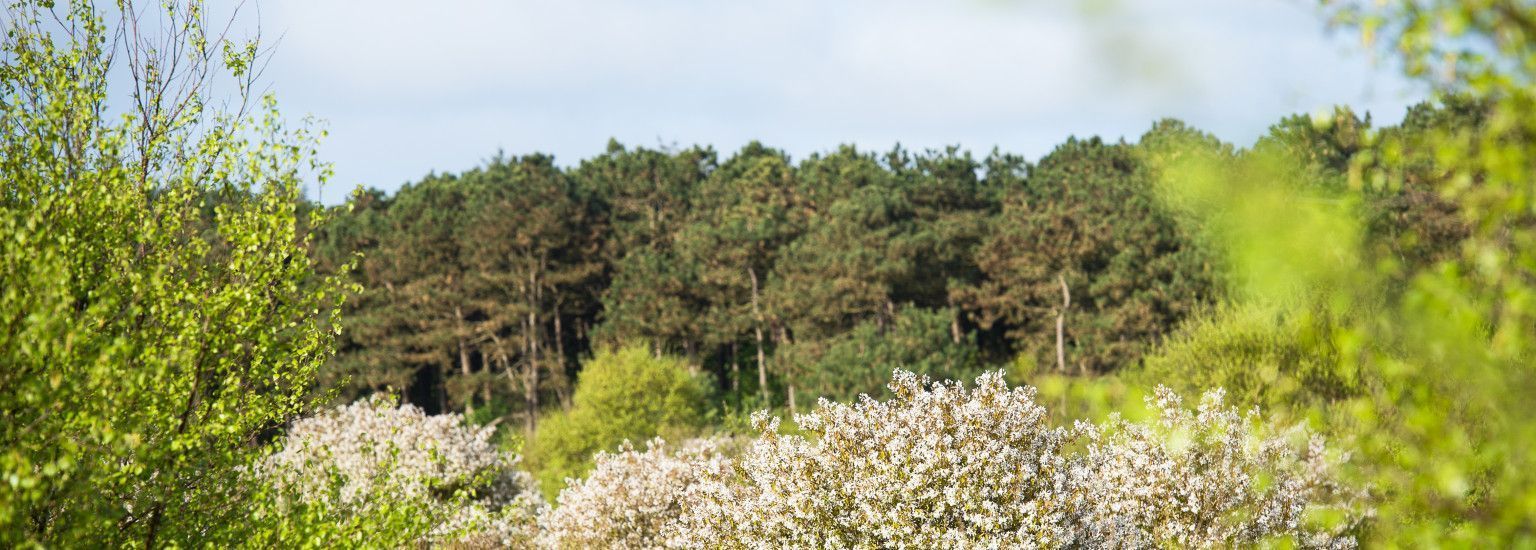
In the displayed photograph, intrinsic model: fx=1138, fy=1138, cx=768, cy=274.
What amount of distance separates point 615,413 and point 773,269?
62.9 feet

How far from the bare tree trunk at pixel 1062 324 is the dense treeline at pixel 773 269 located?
0.19 m

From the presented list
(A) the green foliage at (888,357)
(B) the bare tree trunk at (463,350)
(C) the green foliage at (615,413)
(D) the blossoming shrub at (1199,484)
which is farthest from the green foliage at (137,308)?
(B) the bare tree trunk at (463,350)

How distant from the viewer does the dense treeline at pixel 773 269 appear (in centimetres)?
4947

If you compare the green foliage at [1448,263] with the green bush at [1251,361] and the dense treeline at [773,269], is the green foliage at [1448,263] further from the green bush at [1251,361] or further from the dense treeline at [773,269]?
the dense treeline at [773,269]

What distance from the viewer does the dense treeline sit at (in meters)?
49.5

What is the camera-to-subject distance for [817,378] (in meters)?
51.9

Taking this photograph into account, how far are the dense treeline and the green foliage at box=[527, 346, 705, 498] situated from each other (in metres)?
4.95

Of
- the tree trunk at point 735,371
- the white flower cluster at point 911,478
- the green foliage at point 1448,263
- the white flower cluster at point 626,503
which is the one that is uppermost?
the green foliage at point 1448,263

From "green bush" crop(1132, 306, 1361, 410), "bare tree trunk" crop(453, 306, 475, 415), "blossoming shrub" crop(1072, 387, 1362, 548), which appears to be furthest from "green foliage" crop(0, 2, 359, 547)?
"bare tree trunk" crop(453, 306, 475, 415)

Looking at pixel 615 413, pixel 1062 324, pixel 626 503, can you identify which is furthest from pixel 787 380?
pixel 626 503

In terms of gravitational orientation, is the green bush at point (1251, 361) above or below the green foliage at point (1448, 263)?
below

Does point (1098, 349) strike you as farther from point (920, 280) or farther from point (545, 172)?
point (545, 172)

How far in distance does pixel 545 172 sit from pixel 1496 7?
71.3m

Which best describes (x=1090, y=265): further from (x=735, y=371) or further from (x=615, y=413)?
(x=615, y=413)
